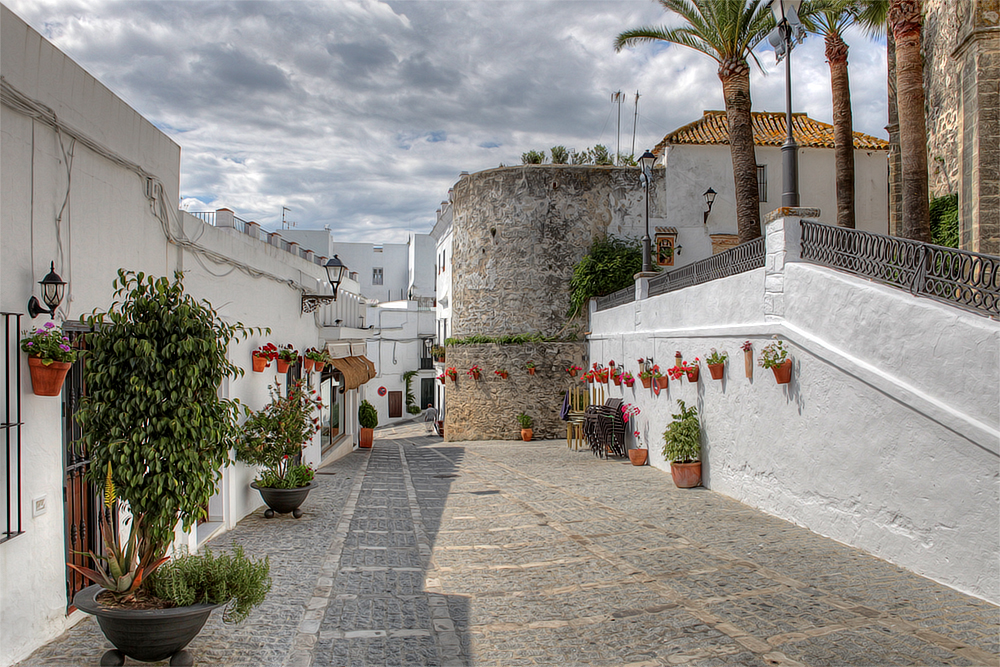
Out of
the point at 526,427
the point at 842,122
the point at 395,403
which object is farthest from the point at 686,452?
the point at 395,403

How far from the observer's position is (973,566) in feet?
18.1

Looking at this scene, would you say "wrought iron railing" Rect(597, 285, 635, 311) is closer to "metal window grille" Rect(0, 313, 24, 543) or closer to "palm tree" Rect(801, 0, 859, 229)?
"palm tree" Rect(801, 0, 859, 229)

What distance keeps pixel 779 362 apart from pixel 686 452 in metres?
3.15

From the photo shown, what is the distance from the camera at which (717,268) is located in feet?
35.8

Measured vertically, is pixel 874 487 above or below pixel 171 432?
below

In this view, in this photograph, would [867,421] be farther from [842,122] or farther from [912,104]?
[842,122]

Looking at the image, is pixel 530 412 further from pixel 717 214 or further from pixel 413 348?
pixel 413 348

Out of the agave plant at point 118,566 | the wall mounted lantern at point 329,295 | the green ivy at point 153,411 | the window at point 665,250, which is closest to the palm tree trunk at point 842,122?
the window at point 665,250

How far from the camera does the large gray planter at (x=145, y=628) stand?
4.13 meters

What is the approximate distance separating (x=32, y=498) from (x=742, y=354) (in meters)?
8.58

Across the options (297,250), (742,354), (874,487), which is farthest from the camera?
(297,250)

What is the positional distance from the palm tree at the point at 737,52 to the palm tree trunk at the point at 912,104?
249cm

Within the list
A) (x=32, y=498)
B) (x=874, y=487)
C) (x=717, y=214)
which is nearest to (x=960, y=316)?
(x=874, y=487)

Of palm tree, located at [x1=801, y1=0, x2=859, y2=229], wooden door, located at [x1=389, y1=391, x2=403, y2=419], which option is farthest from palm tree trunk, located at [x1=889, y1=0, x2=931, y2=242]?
wooden door, located at [x1=389, y1=391, x2=403, y2=419]
